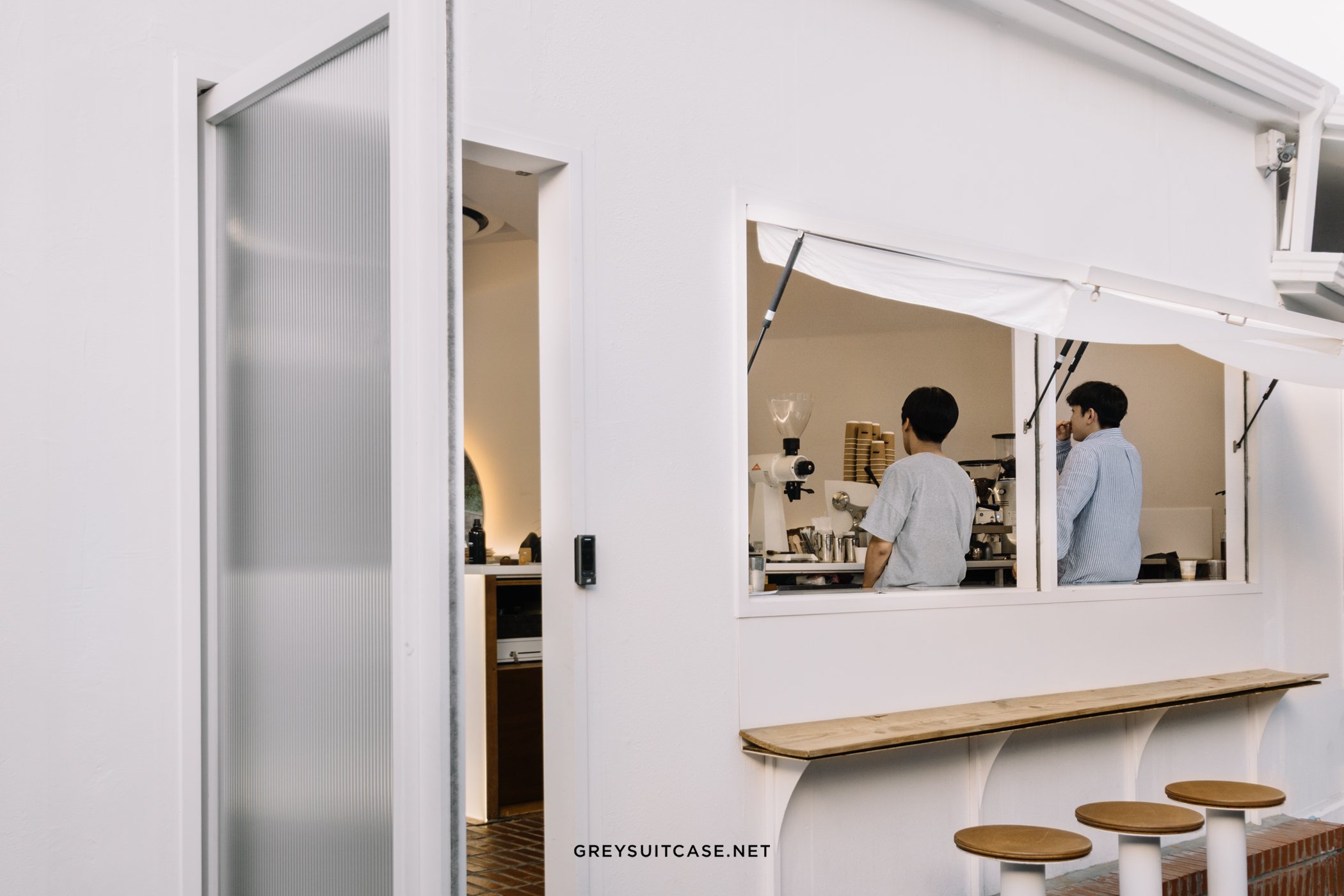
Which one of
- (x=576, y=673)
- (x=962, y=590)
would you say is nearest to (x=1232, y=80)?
(x=962, y=590)

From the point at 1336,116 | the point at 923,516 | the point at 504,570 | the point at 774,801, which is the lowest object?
the point at 774,801

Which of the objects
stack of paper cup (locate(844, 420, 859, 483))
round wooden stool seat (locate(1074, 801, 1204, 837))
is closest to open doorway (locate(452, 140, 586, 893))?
stack of paper cup (locate(844, 420, 859, 483))

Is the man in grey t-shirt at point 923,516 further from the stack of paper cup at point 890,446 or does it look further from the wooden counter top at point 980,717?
the stack of paper cup at point 890,446

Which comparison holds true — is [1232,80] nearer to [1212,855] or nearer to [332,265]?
[1212,855]

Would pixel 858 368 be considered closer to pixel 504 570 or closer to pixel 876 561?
pixel 504 570

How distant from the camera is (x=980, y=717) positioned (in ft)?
14.0

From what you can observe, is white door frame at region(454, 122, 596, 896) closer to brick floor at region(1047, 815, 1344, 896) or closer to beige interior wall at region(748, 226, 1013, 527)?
brick floor at region(1047, 815, 1344, 896)

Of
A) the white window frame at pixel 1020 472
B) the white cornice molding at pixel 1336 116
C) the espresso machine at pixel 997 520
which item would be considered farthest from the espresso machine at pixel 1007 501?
the white cornice molding at pixel 1336 116

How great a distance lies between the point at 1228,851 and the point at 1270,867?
1167mm

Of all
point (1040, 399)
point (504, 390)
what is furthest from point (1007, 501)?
point (504, 390)

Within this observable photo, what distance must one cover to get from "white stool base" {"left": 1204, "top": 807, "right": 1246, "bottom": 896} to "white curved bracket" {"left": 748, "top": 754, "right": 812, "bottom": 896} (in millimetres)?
1782

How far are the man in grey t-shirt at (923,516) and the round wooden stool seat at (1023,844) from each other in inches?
41.2

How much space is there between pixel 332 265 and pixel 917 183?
3.27 metres

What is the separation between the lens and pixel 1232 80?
578 cm
